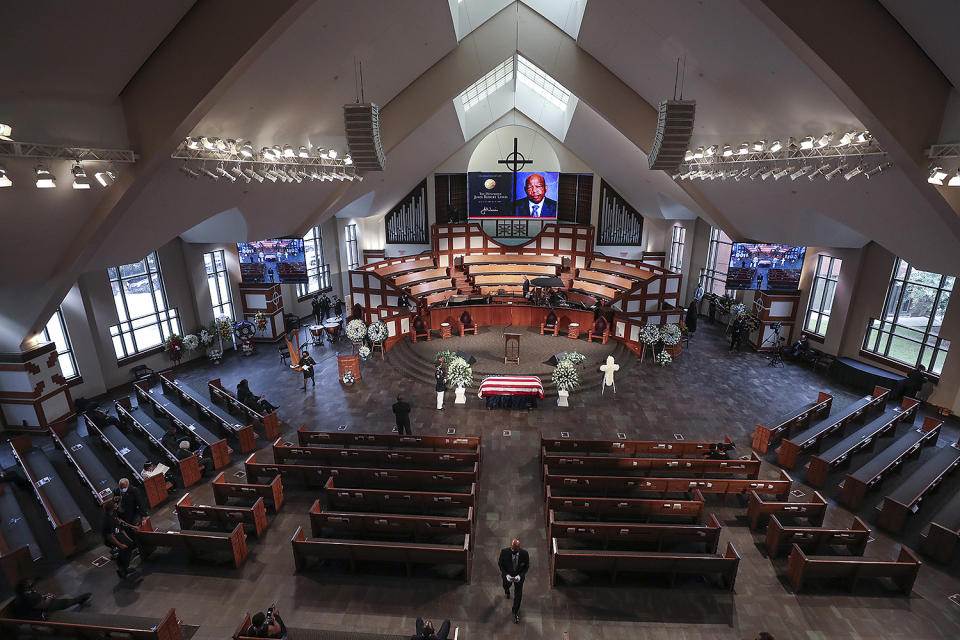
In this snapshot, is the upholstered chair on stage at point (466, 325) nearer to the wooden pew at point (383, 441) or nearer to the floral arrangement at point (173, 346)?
the wooden pew at point (383, 441)

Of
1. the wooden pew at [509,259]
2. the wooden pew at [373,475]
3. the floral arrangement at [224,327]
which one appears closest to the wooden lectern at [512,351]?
the wooden pew at [373,475]

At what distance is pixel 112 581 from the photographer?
23.6 ft

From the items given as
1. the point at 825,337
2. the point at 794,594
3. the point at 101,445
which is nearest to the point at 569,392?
the point at 794,594

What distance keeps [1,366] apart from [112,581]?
298 inches

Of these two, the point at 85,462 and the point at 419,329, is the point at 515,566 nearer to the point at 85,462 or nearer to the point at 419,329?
the point at 85,462

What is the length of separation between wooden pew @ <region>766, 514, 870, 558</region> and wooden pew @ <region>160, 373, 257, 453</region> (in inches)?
421

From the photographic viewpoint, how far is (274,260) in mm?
17188

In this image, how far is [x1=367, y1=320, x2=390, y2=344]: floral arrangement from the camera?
15.8 metres

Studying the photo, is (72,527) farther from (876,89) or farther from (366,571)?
(876,89)

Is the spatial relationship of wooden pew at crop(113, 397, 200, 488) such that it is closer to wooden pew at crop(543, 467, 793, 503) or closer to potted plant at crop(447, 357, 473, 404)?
potted plant at crop(447, 357, 473, 404)

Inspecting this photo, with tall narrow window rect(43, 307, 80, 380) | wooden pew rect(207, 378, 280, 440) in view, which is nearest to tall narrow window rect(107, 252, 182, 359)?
tall narrow window rect(43, 307, 80, 380)

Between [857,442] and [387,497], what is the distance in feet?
33.7

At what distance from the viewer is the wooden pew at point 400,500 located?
817 centimetres

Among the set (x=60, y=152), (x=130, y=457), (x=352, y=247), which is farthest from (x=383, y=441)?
(x=352, y=247)
